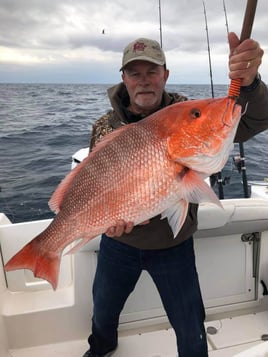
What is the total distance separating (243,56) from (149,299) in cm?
217

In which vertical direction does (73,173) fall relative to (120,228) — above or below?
above

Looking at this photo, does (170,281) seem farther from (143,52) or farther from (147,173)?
(143,52)

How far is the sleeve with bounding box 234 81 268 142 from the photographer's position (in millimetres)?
1949

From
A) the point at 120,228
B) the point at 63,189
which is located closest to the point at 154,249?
the point at 120,228

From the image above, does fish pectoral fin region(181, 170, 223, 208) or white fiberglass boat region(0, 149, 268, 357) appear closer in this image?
fish pectoral fin region(181, 170, 223, 208)

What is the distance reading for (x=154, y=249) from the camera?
2.34 meters

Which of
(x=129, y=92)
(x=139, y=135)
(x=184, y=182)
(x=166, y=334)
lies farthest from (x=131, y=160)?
(x=166, y=334)

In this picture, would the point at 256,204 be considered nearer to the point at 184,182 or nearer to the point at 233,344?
the point at 233,344

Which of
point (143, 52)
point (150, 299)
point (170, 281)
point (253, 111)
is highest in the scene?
point (143, 52)

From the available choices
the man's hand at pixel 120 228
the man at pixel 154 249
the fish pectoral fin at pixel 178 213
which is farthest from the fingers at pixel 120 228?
the man at pixel 154 249

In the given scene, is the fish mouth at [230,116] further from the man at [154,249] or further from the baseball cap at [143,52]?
the baseball cap at [143,52]

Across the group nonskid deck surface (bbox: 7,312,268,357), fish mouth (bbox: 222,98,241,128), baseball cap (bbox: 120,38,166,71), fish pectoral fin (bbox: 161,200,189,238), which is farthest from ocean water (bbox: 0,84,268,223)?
fish mouth (bbox: 222,98,241,128)

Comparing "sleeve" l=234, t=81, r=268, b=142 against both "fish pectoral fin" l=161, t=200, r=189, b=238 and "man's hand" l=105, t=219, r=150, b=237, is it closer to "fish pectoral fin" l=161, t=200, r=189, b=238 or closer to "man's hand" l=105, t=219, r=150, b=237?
"fish pectoral fin" l=161, t=200, r=189, b=238

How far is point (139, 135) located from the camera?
1767 mm
